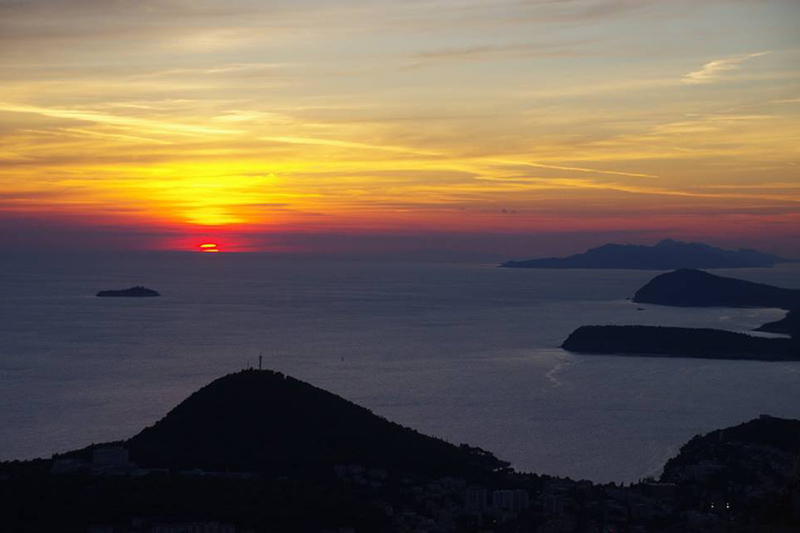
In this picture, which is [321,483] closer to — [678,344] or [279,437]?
[279,437]

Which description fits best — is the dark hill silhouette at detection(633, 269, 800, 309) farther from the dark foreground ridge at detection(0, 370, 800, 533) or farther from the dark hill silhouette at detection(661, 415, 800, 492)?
the dark foreground ridge at detection(0, 370, 800, 533)

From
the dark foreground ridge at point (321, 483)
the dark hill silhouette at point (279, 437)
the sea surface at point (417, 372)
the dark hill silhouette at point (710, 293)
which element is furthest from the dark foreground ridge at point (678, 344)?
the dark hill silhouette at point (279, 437)

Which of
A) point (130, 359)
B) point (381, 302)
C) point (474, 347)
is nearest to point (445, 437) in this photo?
point (130, 359)

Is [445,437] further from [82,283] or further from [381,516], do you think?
[82,283]

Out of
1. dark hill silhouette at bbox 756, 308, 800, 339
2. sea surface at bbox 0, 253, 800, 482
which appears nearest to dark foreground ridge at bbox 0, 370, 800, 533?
sea surface at bbox 0, 253, 800, 482

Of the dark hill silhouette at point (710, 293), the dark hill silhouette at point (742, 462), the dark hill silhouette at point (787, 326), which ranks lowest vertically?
the dark hill silhouette at point (742, 462)

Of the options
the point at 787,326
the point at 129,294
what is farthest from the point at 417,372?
the point at 129,294

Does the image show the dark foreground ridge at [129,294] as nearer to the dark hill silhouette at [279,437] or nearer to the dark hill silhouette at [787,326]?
the dark hill silhouette at [787,326]
